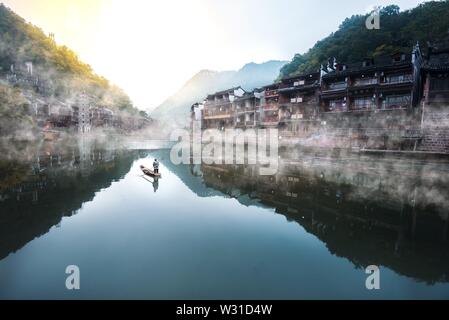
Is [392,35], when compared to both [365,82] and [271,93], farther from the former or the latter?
[271,93]

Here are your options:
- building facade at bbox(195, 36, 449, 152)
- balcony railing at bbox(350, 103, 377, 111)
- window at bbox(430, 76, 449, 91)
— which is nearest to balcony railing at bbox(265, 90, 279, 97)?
building facade at bbox(195, 36, 449, 152)

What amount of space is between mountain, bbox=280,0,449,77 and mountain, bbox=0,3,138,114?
6911cm

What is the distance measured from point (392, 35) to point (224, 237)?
224 feet

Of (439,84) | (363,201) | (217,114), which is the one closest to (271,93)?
(217,114)

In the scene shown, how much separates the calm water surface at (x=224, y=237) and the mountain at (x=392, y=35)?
4221 centimetres

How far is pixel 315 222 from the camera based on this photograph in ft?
46.6

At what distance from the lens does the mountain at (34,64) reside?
6588cm

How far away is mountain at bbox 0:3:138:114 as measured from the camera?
65875mm

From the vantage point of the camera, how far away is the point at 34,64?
74.8m

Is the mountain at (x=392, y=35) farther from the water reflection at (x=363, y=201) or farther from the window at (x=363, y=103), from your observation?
the water reflection at (x=363, y=201)

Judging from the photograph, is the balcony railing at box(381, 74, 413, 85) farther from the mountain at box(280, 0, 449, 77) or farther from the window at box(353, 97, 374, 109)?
the mountain at box(280, 0, 449, 77)
